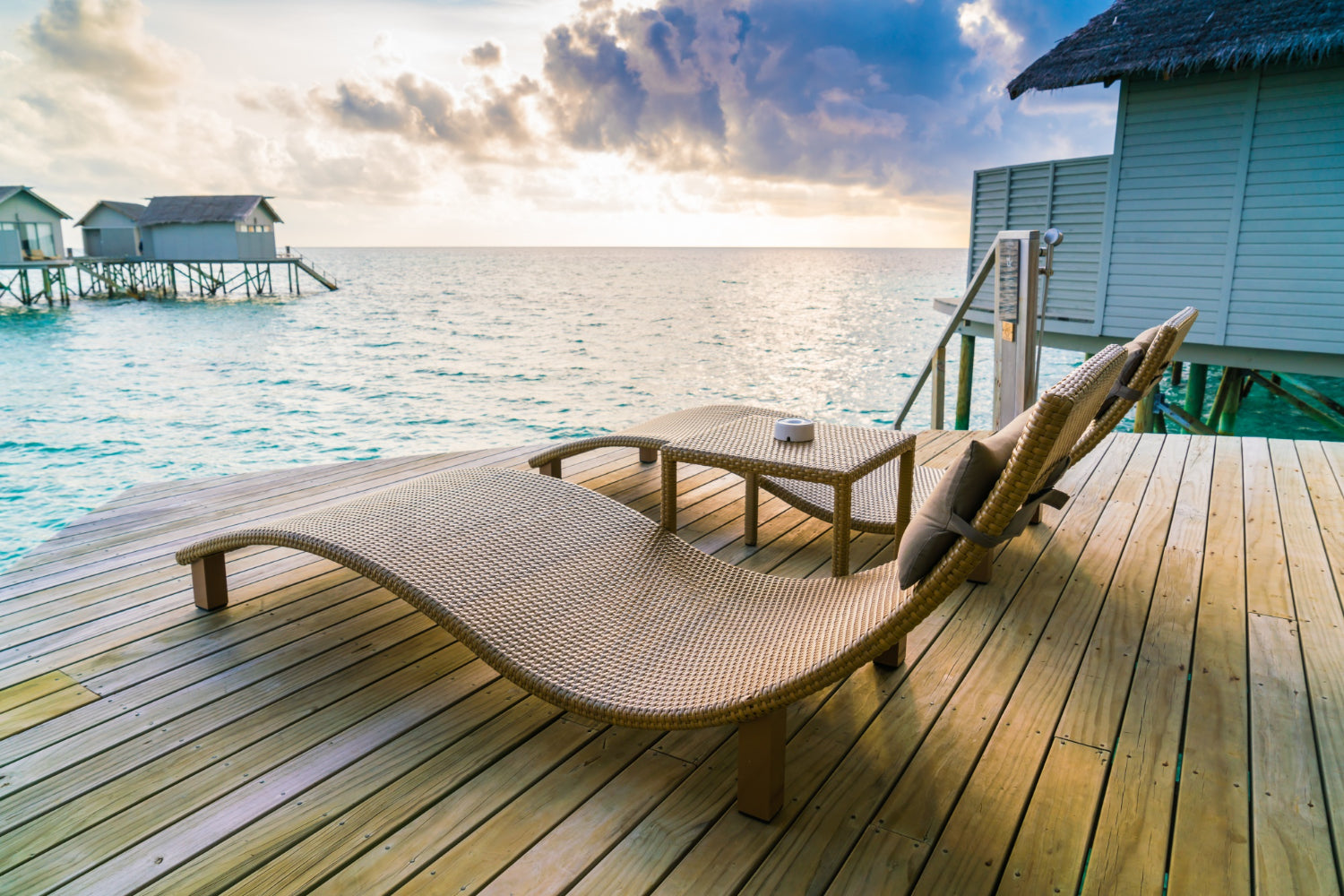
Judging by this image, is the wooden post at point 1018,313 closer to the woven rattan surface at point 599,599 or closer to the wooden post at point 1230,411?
the woven rattan surface at point 599,599

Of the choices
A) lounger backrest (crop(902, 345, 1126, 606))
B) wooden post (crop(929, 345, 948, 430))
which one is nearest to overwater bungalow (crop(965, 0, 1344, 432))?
wooden post (crop(929, 345, 948, 430))

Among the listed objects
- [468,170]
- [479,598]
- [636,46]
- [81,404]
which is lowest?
[81,404]

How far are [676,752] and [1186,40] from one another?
25.8ft

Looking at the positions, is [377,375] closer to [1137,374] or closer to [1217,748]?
[1137,374]

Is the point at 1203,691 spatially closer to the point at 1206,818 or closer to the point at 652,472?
the point at 1206,818

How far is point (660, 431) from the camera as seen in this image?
3.07m

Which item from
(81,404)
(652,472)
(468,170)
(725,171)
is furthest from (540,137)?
(652,472)

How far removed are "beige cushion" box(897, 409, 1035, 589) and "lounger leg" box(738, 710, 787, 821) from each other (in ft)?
1.14

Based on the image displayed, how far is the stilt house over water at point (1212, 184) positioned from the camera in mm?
6590

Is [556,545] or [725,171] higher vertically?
[725,171]

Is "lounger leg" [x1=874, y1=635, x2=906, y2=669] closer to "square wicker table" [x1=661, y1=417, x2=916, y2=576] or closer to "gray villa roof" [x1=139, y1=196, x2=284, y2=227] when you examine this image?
"square wicker table" [x1=661, y1=417, x2=916, y2=576]

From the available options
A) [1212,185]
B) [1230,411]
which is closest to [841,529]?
[1212,185]

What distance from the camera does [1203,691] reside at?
1.89m

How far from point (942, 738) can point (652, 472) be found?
2.35m
